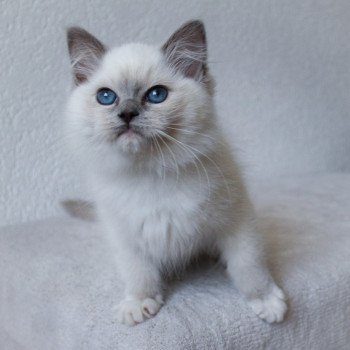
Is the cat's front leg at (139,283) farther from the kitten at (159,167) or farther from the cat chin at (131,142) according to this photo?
the cat chin at (131,142)

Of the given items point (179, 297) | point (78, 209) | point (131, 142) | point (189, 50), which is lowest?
point (78, 209)

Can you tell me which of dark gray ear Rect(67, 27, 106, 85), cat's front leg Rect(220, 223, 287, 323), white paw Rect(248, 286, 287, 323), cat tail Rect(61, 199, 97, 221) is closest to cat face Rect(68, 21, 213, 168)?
dark gray ear Rect(67, 27, 106, 85)

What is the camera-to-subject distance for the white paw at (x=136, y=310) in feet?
2.67

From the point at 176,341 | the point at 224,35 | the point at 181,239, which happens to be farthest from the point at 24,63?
the point at 176,341

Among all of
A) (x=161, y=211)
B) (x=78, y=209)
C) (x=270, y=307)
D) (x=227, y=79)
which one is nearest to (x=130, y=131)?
(x=161, y=211)

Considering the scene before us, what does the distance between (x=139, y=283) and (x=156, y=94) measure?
1.21ft

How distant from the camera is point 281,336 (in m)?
0.86

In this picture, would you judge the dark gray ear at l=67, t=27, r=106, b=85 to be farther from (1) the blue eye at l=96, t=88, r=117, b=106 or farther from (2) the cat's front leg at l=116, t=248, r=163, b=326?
(2) the cat's front leg at l=116, t=248, r=163, b=326

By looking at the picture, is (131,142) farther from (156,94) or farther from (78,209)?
(78,209)

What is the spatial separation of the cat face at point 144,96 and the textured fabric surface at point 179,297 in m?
0.30

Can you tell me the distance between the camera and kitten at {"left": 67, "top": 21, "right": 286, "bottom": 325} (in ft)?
2.58

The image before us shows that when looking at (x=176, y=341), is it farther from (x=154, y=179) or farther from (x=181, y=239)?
(x=154, y=179)

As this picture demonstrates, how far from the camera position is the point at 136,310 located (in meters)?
0.83

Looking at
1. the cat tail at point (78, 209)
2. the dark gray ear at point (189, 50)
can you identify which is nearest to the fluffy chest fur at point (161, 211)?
the dark gray ear at point (189, 50)
